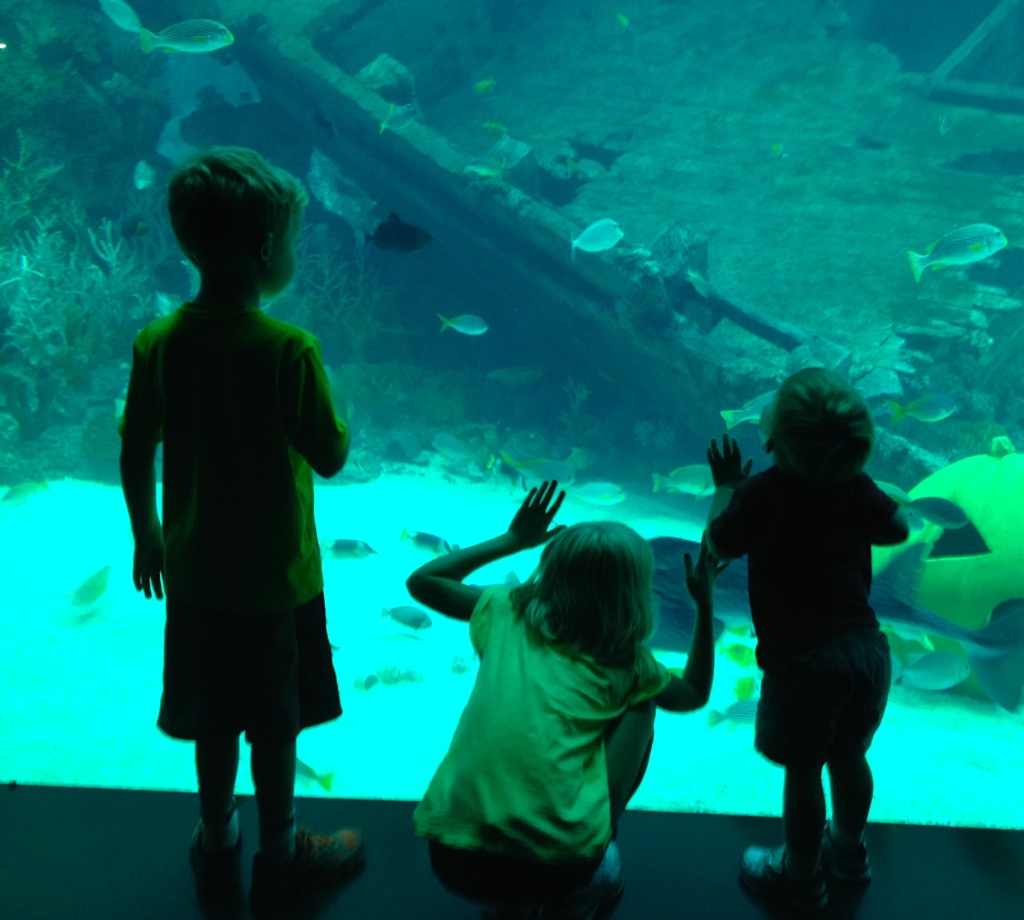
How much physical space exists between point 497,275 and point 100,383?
562 cm

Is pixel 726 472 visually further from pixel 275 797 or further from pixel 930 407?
pixel 930 407

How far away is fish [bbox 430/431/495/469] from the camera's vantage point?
6.87 m

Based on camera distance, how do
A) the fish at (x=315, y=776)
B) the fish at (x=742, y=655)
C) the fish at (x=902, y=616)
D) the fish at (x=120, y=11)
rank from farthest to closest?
the fish at (x=120, y=11)
the fish at (x=742, y=655)
the fish at (x=902, y=616)
the fish at (x=315, y=776)

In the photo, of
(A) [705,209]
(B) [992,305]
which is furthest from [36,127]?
(B) [992,305]

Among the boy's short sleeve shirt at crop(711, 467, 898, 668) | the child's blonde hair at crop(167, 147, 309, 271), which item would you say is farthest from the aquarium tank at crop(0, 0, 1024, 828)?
the child's blonde hair at crop(167, 147, 309, 271)

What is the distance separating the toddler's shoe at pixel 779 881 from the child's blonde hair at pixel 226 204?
1971 millimetres

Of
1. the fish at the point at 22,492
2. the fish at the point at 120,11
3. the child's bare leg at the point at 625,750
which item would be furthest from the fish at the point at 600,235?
the child's bare leg at the point at 625,750

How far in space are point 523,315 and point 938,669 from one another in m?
8.93

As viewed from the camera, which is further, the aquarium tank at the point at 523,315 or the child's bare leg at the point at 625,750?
the aquarium tank at the point at 523,315

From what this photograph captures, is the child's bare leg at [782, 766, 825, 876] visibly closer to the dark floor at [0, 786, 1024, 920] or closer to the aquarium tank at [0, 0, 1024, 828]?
the dark floor at [0, 786, 1024, 920]

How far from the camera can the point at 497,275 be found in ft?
35.6

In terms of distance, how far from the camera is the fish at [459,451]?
6.87 meters

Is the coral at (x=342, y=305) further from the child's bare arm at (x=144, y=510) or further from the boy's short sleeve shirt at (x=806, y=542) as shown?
the boy's short sleeve shirt at (x=806, y=542)

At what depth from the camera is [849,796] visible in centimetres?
180
